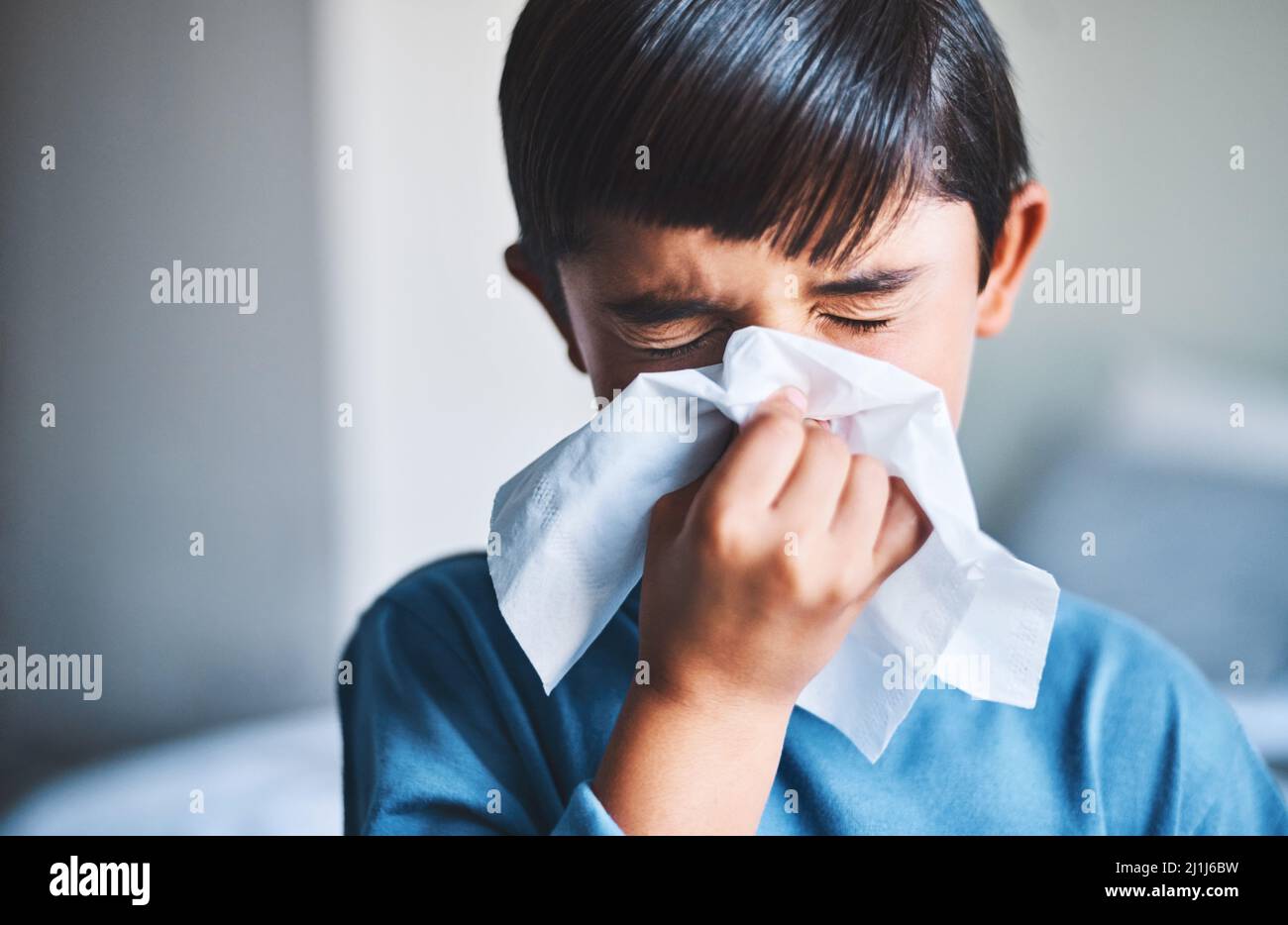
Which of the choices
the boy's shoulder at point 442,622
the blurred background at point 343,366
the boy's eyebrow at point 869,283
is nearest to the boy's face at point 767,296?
the boy's eyebrow at point 869,283

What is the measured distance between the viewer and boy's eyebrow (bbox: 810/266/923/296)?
0.57 metres

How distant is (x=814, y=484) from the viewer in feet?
1.75

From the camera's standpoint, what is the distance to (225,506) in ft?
3.20

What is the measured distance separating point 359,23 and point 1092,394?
74 cm

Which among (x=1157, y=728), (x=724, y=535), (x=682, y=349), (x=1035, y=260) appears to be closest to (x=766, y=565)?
(x=724, y=535)

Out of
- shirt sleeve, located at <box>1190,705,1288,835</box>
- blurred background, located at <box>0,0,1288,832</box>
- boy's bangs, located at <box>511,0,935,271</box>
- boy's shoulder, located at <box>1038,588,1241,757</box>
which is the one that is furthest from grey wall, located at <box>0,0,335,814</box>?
shirt sleeve, located at <box>1190,705,1288,835</box>

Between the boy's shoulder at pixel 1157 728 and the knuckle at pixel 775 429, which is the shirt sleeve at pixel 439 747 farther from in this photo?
the boy's shoulder at pixel 1157 728

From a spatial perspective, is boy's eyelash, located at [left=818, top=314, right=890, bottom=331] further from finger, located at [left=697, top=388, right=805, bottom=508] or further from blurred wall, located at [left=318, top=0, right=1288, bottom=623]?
blurred wall, located at [left=318, top=0, right=1288, bottom=623]

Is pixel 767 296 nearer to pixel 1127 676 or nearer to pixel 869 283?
pixel 869 283

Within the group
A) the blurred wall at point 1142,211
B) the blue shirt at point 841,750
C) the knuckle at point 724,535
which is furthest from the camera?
the blurred wall at point 1142,211

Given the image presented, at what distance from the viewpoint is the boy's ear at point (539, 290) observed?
0.69m

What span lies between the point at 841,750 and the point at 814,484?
0.22m

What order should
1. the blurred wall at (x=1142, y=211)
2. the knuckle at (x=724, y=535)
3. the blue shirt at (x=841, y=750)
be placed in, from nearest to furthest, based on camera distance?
the knuckle at (x=724, y=535), the blue shirt at (x=841, y=750), the blurred wall at (x=1142, y=211)
